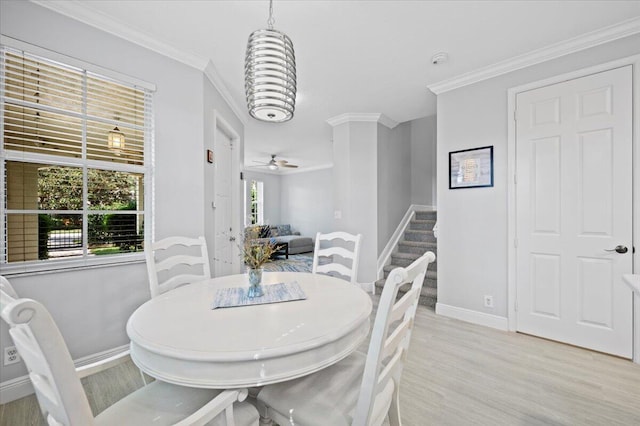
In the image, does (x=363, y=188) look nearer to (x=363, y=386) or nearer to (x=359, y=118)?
(x=359, y=118)

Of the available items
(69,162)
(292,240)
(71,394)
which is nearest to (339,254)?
(71,394)

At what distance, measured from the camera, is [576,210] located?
7.88ft

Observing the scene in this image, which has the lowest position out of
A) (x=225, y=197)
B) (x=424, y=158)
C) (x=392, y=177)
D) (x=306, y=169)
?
(x=225, y=197)

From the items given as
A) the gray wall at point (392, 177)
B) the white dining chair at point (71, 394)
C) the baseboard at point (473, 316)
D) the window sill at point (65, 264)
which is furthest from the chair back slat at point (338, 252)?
the gray wall at point (392, 177)

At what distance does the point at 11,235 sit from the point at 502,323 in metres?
4.03

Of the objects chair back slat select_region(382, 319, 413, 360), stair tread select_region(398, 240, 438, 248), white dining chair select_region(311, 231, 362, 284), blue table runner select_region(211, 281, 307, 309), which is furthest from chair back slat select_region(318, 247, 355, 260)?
stair tread select_region(398, 240, 438, 248)

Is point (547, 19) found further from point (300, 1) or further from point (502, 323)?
point (502, 323)

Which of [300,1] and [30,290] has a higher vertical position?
[300,1]

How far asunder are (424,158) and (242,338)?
17.1ft

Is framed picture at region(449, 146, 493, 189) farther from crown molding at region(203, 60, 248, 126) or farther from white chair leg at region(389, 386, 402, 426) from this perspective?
crown molding at region(203, 60, 248, 126)

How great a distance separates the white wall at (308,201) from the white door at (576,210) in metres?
5.84

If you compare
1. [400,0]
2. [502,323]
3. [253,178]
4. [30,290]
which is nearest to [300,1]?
[400,0]

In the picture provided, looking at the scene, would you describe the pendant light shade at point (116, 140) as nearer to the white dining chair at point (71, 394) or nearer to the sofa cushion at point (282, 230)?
the white dining chair at point (71, 394)

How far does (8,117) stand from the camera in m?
1.75
